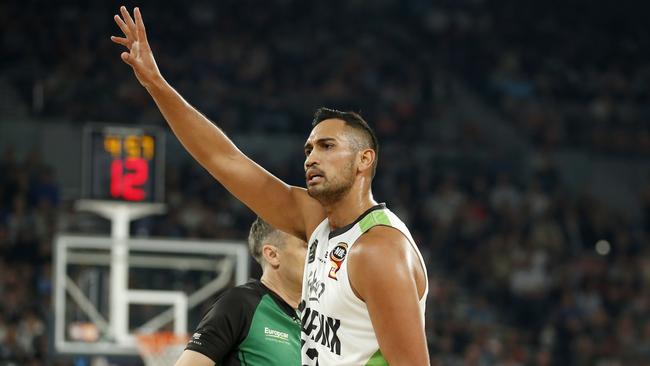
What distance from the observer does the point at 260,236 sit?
17.7ft

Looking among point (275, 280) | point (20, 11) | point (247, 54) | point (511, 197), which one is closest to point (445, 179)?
point (511, 197)

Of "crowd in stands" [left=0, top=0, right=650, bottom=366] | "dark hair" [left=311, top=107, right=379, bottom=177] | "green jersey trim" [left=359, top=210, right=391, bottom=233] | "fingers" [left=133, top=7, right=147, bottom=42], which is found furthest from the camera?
"crowd in stands" [left=0, top=0, right=650, bottom=366]

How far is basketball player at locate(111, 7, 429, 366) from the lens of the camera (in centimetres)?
389

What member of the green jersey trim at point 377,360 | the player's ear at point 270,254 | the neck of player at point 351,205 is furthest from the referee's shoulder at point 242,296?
the green jersey trim at point 377,360

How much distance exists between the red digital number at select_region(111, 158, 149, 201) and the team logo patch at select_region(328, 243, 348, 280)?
673cm

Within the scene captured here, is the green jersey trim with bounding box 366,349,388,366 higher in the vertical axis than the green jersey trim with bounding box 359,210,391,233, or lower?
lower

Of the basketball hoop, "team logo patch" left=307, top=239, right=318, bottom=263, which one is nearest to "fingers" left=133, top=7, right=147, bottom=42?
"team logo patch" left=307, top=239, right=318, bottom=263

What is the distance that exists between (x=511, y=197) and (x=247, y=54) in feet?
17.5

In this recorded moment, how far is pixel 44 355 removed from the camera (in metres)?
12.8

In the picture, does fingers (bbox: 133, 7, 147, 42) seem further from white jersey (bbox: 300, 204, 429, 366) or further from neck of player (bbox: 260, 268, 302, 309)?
neck of player (bbox: 260, 268, 302, 309)

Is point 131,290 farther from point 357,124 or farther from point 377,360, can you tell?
point 377,360

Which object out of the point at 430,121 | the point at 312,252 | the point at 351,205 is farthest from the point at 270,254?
the point at 430,121

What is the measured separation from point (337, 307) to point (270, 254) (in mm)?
1353

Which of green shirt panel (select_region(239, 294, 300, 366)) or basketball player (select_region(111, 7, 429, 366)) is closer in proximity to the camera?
basketball player (select_region(111, 7, 429, 366))
